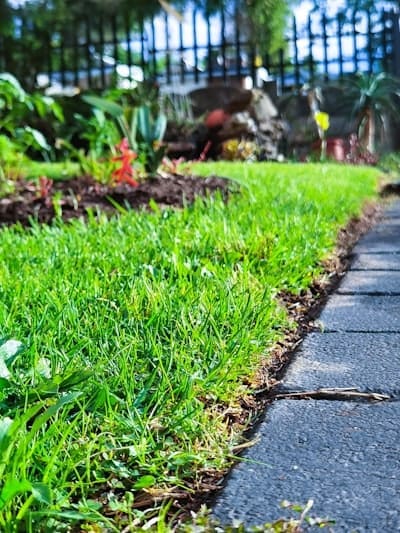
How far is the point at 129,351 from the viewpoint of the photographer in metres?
1.64

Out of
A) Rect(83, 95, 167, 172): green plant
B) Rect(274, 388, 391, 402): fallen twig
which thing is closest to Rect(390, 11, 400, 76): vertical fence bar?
Rect(83, 95, 167, 172): green plant

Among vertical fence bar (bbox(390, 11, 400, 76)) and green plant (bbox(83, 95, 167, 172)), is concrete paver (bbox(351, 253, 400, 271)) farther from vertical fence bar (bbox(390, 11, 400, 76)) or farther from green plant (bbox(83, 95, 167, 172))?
vertical fence bar (bbox(390, 11, 400, 76))

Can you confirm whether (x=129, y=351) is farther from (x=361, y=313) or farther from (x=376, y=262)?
(x=376, y=262)

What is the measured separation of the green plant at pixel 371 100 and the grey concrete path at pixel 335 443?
8.81 m

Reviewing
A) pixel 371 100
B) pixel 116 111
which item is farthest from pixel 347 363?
pixel 371 100

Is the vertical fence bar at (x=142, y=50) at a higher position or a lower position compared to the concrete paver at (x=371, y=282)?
higher

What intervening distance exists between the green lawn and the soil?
880mm

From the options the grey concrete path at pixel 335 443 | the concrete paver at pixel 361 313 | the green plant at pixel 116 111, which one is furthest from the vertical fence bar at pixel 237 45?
the grey concrete path at pixel 335 443

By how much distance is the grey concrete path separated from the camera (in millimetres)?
1119

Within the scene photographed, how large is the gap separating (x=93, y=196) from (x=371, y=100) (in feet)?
23.0

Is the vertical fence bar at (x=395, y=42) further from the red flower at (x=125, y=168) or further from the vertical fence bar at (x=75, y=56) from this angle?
the red flower at (x=125, y=168)

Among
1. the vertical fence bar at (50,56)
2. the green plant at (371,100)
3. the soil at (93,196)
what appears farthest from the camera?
the vertical fence bar at (50,56)

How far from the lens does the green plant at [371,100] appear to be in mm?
10727

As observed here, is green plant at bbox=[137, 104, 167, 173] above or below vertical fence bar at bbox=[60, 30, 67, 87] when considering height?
below
